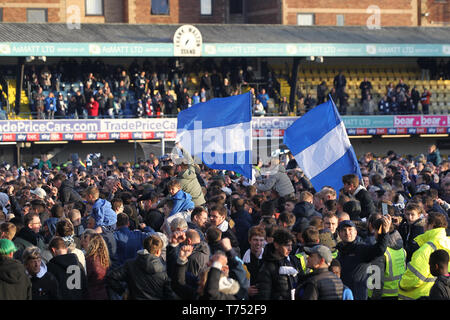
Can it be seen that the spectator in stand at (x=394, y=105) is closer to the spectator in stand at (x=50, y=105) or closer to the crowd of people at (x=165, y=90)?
the crowd of people at (x=165, y=90)

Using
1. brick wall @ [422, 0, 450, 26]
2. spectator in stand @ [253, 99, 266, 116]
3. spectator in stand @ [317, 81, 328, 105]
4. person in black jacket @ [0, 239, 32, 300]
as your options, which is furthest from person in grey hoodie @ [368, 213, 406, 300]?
brick wall @ [422, 0, 450, 26]

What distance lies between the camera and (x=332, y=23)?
44.0m

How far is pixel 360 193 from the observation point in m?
11.3

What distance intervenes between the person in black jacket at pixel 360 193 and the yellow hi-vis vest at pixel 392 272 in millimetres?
2426

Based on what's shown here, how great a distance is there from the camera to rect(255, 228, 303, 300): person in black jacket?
Result: 712cm

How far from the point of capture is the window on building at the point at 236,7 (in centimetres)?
4531

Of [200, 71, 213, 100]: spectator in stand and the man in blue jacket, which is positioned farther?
[200, 71, 213, 100]: spectator in stand

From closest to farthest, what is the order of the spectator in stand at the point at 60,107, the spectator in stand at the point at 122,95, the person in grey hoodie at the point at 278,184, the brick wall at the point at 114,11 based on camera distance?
the person in grey hoodie at the point at 278,184
the spectator in stand at the point at 60,107
the spectator in stand at the point at 122,95
the brick wall at the point at 114,11

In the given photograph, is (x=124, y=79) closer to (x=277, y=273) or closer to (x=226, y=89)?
(x=226, y=89)

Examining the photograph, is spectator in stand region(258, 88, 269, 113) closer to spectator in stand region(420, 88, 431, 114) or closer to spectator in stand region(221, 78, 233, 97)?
spectator in stand region(221, 78, 233, 97)

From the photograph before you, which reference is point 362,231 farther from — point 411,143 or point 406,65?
point 406,65

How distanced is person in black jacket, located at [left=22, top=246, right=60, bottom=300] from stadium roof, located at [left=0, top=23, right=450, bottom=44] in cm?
2328

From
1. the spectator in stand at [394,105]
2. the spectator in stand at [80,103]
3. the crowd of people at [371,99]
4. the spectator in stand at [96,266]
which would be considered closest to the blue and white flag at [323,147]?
the spectator in stand at [96,266]
